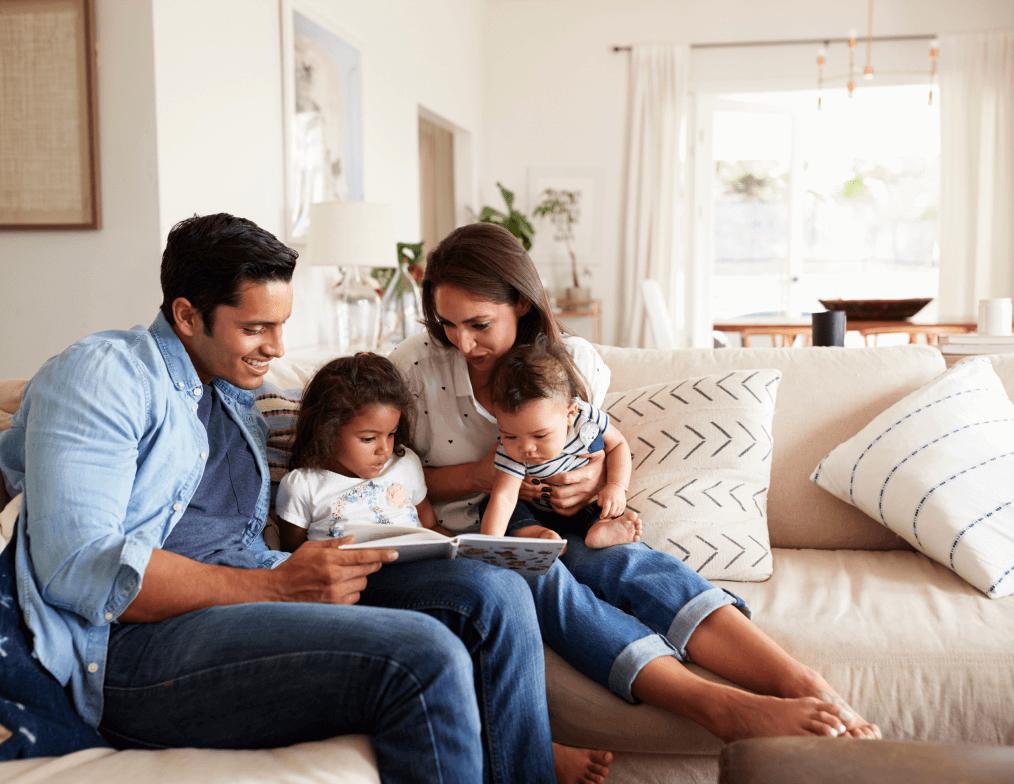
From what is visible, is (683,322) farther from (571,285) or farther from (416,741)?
(416,741)

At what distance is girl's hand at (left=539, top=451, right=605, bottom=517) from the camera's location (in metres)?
1.95

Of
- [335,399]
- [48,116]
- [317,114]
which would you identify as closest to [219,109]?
[48,116]

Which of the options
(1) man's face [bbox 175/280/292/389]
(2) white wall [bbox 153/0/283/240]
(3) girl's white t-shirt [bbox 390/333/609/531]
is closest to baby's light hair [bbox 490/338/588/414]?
(3) girl's white t-shirt [bbox 390/333/609/531]

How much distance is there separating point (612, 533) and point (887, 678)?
533mm

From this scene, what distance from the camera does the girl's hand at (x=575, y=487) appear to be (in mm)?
1946

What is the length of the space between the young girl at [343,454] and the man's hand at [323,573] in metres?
0.27

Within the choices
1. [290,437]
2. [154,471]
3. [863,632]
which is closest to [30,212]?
[290,437]

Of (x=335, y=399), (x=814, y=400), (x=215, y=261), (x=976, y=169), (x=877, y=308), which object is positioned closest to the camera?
(x=215, y=261)

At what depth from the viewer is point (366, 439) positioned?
1.82m

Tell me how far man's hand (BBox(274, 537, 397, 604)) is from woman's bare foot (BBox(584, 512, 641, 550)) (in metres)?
0.50

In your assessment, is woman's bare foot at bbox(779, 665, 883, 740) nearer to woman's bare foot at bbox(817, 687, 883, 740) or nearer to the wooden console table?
woman's bare foot at bbox(817, 687, 883, 740)

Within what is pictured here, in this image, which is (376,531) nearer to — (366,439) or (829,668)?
(366,439)

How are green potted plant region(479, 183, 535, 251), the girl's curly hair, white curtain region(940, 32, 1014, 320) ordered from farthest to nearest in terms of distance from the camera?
green potted plant region(479, 183, 535, 251) < white curtain region(940, 32, 1014, 320) < the girl's curly hair

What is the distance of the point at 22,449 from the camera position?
1514 millimetres
